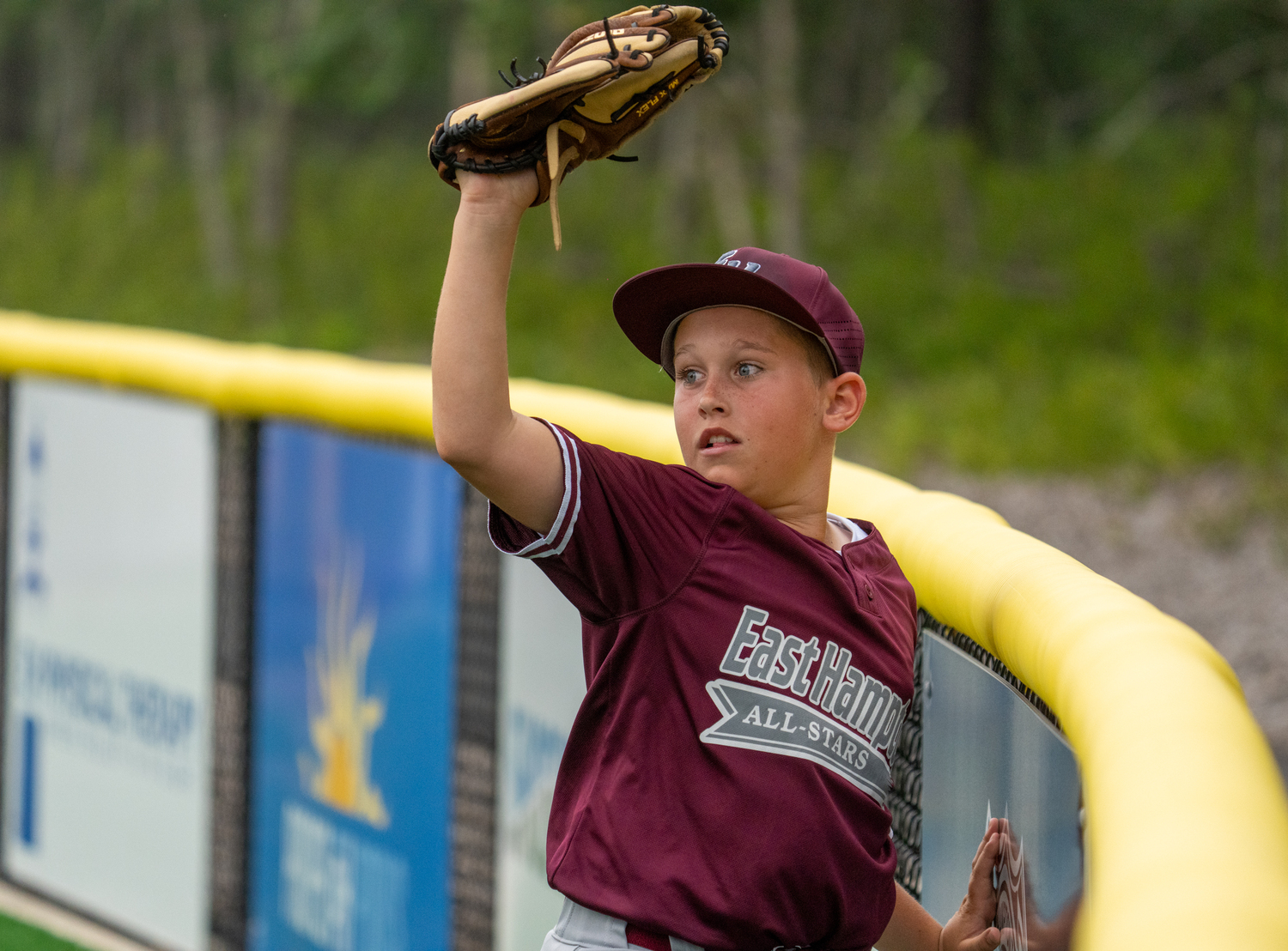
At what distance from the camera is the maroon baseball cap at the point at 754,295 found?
1.83 meters

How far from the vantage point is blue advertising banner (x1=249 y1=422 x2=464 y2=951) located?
3572 mm

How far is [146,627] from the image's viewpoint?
14.8 ft

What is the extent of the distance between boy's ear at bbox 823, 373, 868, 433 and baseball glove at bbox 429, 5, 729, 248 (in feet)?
1.27

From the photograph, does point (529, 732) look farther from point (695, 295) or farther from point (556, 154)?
point (556, 154)

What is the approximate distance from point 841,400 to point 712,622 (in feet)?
1.17

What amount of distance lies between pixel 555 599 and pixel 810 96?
24131 mm

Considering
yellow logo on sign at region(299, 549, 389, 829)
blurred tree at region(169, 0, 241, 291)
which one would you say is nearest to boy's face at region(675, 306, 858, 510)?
yellow logo on sign at region(299, 549, 389, 829)

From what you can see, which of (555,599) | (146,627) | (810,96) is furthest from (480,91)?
(555,599)

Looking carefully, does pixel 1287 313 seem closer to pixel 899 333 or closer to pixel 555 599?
pixel 899 333

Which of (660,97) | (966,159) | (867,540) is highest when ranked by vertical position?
(966,159)

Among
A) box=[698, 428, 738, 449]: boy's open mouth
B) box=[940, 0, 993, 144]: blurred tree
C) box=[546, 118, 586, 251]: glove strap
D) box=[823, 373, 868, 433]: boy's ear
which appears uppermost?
box=[940, 0, 993, 144]: blurred tree

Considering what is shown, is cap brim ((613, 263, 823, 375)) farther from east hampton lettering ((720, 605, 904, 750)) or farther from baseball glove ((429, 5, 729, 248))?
east hampton lettering ((720, 605, 904, 750))

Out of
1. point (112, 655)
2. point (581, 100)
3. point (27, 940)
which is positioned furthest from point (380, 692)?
point (581, 100)

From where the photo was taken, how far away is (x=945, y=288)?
49.6 feet
